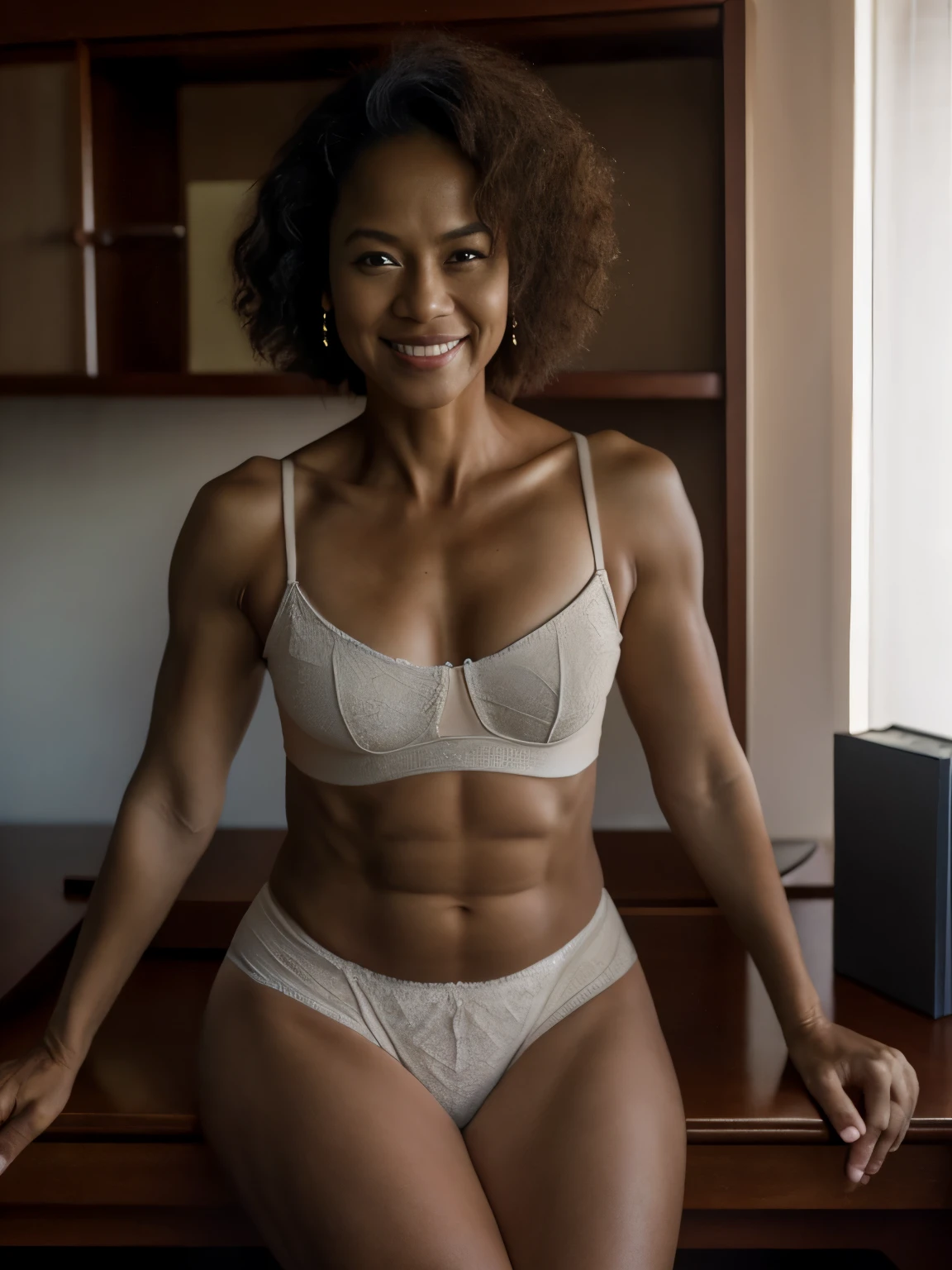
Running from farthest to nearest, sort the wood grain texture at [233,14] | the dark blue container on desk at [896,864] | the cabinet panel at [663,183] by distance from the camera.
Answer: the cabinet panel at [663,183] → the wood grain texture at [233,14] → the dark blue container on desk at [896,864]

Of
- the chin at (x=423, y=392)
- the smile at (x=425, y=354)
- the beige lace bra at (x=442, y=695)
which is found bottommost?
the beige lace bra at (x=442, y=695)

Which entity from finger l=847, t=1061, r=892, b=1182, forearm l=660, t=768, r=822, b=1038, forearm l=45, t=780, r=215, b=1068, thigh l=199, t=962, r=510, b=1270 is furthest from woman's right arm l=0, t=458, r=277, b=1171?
finger l=847, t=1061, r=892, b=1182

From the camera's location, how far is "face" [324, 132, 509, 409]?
1328 millimetres

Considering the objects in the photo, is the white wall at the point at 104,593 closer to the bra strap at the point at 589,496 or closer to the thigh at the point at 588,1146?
the bra strap at the point at 589,496

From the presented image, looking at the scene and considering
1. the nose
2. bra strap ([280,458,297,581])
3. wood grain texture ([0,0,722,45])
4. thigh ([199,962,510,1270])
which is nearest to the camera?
thigh ([199,962,510,1270])

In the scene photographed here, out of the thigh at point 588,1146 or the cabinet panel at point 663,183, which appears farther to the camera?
the cabinet panel at point 663,183

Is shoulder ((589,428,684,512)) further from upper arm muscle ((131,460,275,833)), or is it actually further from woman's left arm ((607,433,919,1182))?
upper arm muscle ((131,460,275,833))

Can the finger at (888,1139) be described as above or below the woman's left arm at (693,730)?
below

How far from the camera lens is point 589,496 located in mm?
1455

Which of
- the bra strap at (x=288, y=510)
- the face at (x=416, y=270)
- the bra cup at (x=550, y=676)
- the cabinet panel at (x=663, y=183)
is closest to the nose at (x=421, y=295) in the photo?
the face at (x=416, y=270)

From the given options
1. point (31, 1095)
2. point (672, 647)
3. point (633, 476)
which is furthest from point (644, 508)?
point (31, 1095)

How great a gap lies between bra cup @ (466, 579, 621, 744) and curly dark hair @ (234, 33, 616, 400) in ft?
1.20

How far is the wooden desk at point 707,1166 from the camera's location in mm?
1401

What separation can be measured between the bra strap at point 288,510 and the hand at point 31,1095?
631 millimetres
